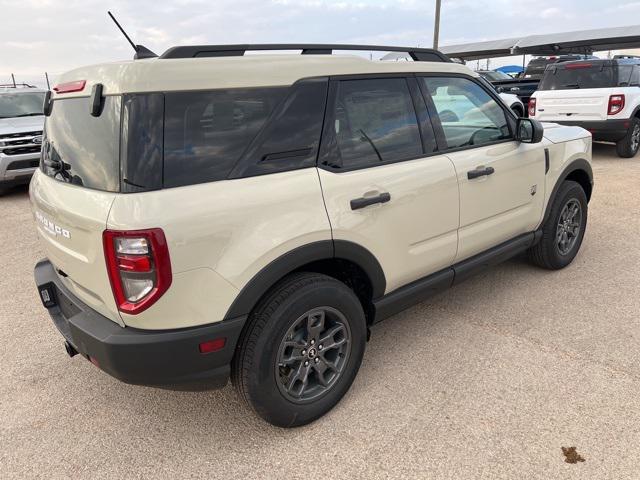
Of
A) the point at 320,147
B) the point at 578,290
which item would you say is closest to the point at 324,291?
the point at 320,147

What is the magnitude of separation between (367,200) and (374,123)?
480 mm

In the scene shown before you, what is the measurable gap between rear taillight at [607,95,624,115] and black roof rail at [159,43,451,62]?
6954 millimetres

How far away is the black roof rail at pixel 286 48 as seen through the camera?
222 cm

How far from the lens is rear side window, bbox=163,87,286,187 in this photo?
1993mm

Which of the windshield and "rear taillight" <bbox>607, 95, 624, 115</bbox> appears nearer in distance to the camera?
"rear taillight" <bbox>607, 95, 624, 115</bbox>

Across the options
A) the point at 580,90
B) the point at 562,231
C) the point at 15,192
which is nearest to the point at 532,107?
the point at 580,90

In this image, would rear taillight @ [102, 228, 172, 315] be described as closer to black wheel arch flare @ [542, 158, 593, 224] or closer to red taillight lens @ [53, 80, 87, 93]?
red taillight lens @ [53, 80, 87, 93]

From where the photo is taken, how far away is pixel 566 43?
2853cm

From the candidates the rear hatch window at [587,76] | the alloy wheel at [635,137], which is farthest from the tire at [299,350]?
the alloy wheel at [635,137]

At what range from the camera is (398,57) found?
121 inches

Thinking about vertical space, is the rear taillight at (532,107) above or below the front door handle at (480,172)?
above

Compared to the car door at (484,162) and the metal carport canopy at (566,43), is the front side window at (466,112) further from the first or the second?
the metal carport canopy at (566,43)

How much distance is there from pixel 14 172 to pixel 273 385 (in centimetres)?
720

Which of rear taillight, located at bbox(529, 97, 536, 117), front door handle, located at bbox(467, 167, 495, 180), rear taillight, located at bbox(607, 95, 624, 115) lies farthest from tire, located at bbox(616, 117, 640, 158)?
front door handle, located at bbox(467, 167, 495, 180)
